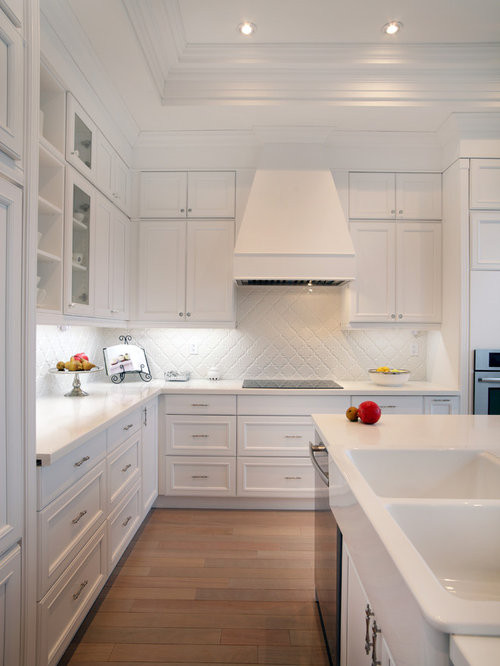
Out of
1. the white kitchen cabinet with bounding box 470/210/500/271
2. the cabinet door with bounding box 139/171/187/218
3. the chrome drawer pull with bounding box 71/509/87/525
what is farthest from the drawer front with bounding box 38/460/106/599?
the white kitchen cabinet with bounding box 470/210/500/271

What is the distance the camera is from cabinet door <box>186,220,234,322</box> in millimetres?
3152

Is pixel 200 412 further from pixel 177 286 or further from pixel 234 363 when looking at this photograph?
pixel 177 286

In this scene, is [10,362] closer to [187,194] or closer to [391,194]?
[187,194]

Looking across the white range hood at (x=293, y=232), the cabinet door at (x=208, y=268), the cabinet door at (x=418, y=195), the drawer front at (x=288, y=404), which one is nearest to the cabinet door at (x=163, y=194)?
the cabinet door at (x=208, y=268)

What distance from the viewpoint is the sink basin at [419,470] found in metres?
1.25

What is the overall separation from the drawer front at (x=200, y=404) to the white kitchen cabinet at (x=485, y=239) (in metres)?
2.06

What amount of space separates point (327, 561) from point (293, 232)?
7.09ft

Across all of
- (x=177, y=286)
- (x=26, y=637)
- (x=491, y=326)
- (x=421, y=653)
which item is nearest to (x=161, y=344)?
(x=177, y=286)

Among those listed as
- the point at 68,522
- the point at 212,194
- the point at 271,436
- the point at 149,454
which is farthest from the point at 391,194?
the point at 68,522

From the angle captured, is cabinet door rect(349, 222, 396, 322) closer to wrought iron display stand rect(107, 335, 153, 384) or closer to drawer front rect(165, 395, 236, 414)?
drawer front rect(165, 395, 236, 414)

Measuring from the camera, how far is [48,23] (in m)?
1.80

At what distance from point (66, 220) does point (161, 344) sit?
1557 mm

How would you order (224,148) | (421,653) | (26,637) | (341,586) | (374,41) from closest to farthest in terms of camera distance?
(421,653) → (26,637) → (341,586) → (374,41) → (224,148)

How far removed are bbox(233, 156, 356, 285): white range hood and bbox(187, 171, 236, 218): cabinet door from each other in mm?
263
